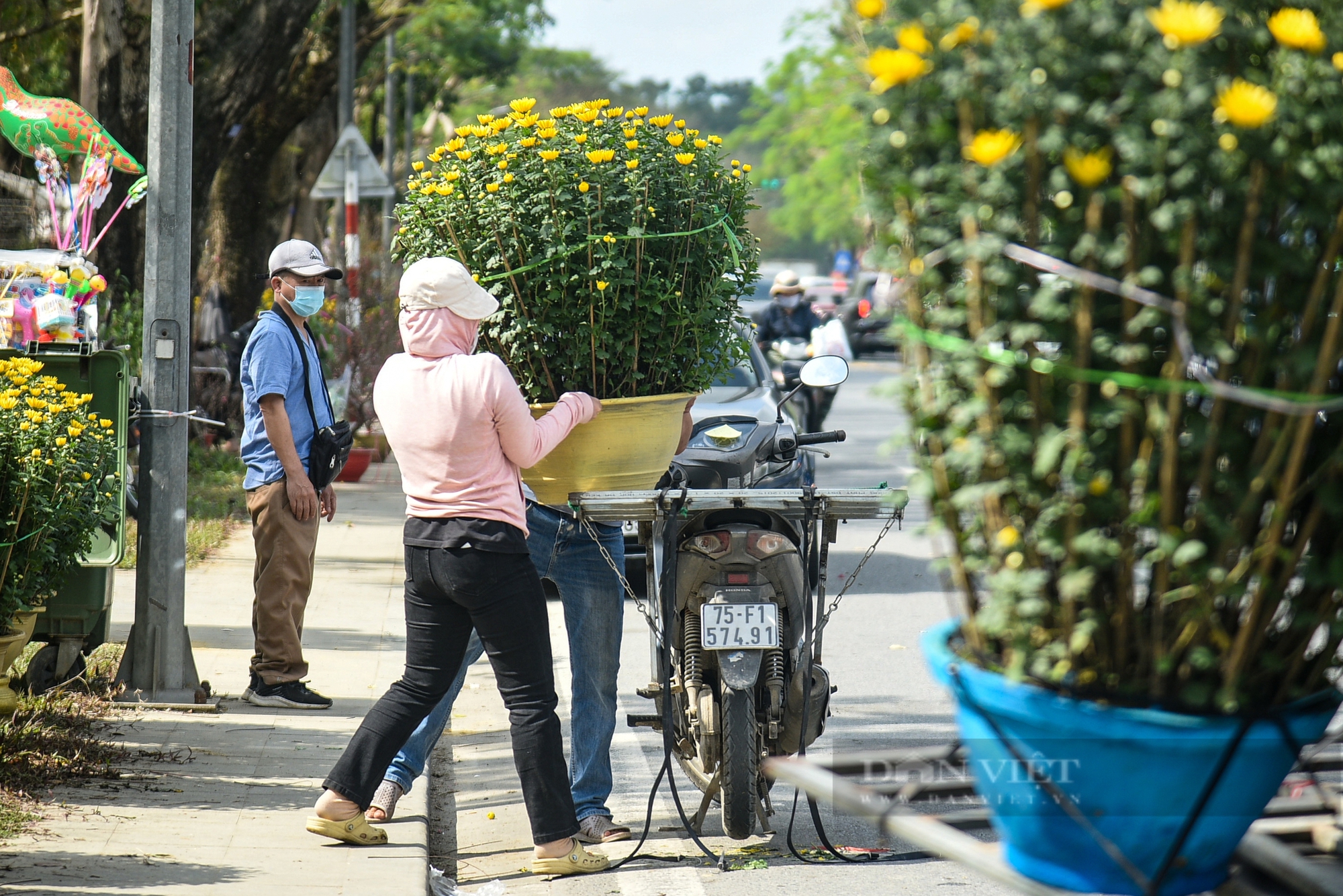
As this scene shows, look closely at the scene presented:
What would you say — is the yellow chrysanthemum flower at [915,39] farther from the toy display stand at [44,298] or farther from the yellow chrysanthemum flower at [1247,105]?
the toy display stand at [44,298]

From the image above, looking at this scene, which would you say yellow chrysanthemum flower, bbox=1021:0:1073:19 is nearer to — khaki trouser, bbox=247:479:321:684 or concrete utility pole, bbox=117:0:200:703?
khaki trouser, bbox=247:479:321:684

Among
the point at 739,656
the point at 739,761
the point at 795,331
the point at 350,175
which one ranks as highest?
the point at 350,175

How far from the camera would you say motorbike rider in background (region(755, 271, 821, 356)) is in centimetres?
1605

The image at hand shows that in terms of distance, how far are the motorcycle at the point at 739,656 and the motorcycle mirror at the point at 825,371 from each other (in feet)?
2.22

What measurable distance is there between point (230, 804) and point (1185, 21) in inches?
171

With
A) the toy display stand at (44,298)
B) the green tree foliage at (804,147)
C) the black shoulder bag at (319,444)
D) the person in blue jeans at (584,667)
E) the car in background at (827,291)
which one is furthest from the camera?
the green tree foliage at (804,147)

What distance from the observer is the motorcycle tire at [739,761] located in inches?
188

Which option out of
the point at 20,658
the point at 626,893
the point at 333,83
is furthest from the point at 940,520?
the point at 333,83

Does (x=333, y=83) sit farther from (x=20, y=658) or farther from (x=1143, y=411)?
(x=1143, y=411)

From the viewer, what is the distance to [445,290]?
170 inches

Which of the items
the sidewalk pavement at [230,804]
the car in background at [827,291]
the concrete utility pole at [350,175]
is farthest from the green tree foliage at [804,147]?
the sidewalk pavement at [230,804]

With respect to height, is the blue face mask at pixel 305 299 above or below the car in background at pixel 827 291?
below

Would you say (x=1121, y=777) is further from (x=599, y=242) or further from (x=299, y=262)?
(x=299, y=262)

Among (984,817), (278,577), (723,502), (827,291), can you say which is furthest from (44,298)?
(827,291)
